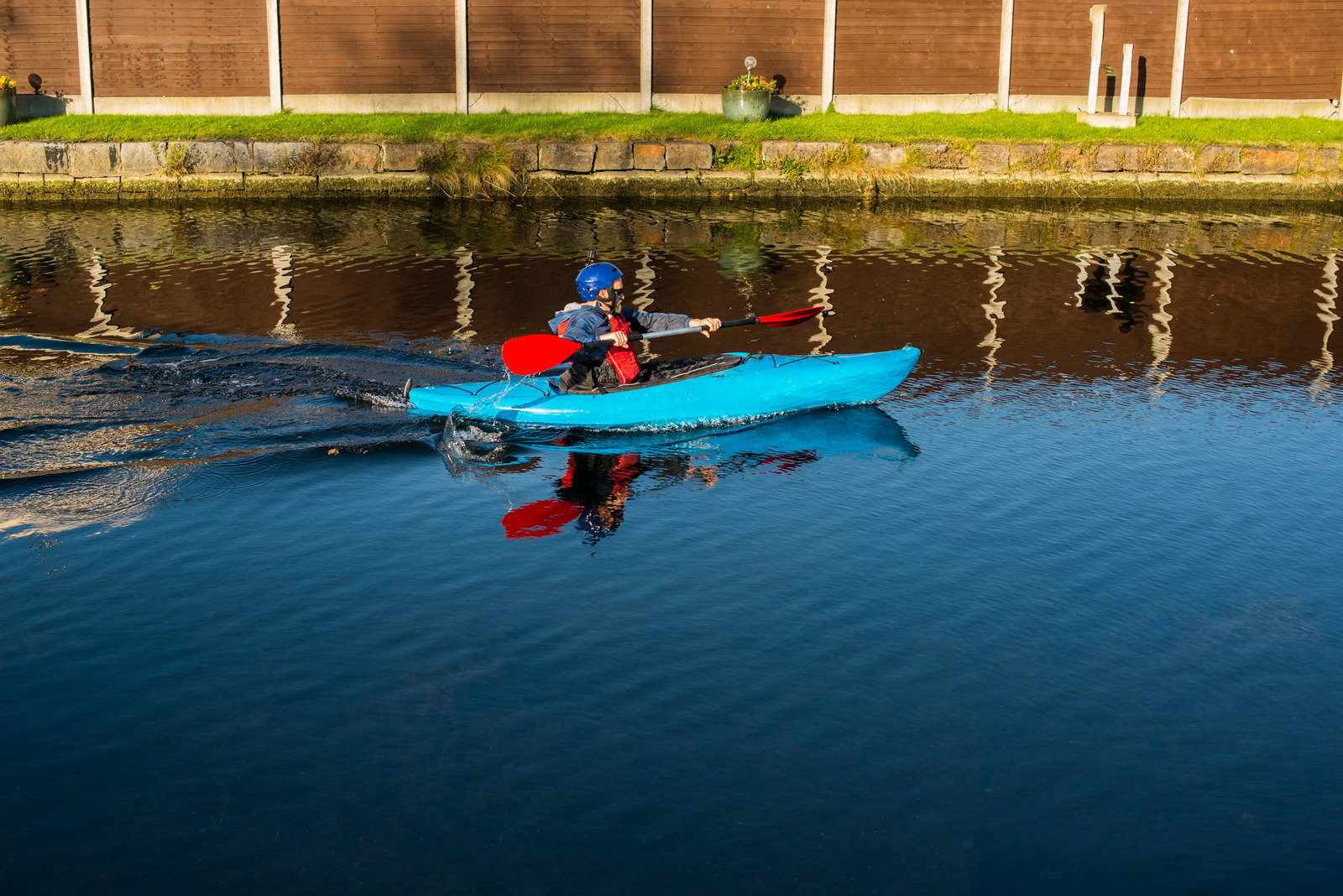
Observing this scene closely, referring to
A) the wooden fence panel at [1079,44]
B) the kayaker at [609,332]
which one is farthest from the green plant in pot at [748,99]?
the kayaker at [609,332]

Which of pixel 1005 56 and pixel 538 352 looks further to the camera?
pixel 1005 56

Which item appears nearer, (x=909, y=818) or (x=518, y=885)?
(x=518, y=885)

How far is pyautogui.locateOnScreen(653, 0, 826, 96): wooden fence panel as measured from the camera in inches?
835

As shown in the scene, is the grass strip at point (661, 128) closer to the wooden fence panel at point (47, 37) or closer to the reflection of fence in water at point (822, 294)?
the wooden fence panel at point (47, 37)

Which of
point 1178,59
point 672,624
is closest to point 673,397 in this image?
point 672,624

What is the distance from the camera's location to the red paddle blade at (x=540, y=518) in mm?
6773

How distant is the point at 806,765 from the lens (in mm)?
4570

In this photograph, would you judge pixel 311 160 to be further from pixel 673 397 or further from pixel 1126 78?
pixel 1126 78

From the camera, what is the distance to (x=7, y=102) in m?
19.8

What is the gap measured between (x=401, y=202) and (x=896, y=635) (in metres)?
15.1

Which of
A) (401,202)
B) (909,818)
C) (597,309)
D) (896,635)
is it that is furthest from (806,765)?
(401,202)

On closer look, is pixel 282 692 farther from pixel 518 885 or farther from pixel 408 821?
pixel 518 885

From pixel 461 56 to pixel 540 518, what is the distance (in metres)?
15.8

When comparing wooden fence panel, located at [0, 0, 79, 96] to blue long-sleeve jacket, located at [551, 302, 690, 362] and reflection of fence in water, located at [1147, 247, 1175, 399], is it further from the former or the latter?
reflection of fence in water, located at [1147, 247, 1175, 399]
